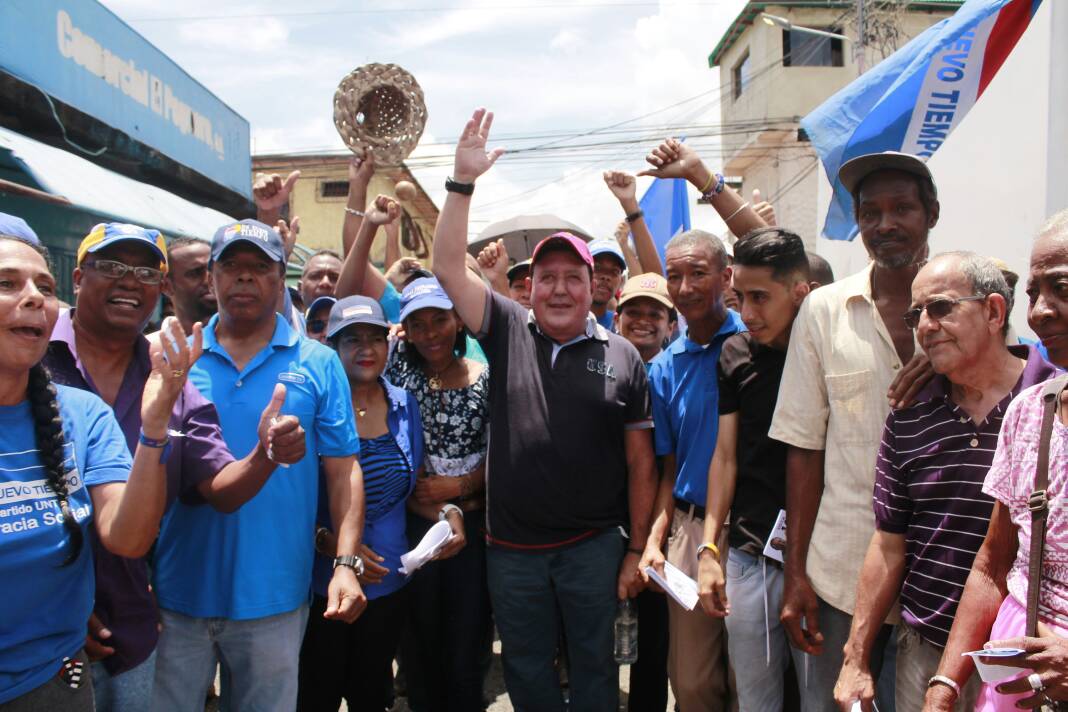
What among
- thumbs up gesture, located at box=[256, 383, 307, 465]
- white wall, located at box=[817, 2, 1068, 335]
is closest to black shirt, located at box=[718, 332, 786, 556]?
thumbs up gesture, located at box=[256, 383, 307, 465]

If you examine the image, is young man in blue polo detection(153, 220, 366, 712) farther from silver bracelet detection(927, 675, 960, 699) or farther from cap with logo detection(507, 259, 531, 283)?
cap with logo detection(507, 259, 531, 283)

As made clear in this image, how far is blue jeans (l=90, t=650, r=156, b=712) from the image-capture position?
94.7 inches

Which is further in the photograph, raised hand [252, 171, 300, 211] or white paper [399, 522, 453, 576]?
raised hand [252, 171, 300, 211]

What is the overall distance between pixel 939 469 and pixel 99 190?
7207mm

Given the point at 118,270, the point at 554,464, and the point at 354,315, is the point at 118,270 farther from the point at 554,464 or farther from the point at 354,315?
the point at 554,464

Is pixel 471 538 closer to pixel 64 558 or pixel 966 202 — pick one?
pixel 64 558

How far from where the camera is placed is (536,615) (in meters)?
3.25

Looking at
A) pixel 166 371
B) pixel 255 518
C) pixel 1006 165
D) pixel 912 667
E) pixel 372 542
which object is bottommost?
pixel 912 667

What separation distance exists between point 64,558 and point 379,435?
1.50 metres

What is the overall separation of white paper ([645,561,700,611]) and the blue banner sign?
24.3 ft

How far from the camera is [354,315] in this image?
11.3 ft

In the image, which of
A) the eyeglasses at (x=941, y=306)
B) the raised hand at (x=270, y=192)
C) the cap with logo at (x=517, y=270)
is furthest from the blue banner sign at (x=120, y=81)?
the eyeglasses at (x=941, y=306)

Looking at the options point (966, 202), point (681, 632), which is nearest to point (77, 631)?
point (681, 632)

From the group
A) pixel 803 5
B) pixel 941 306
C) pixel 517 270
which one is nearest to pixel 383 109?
pixel 517 270
